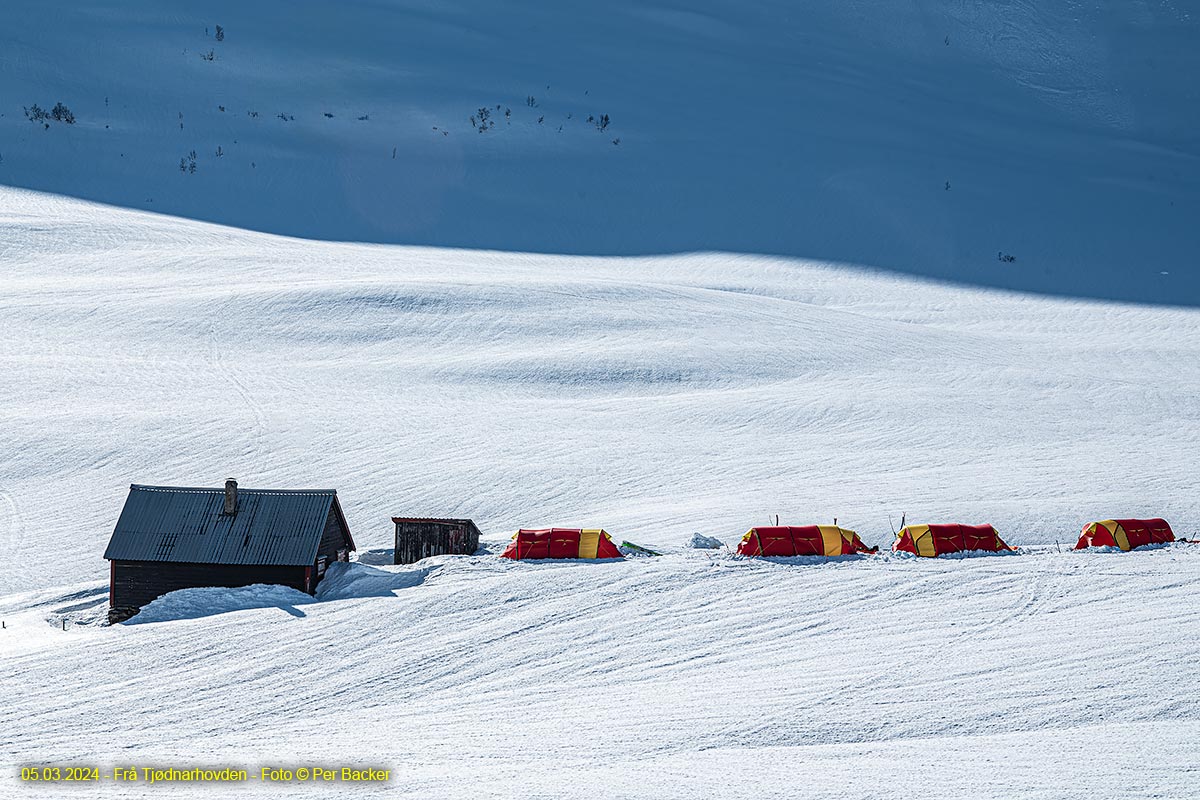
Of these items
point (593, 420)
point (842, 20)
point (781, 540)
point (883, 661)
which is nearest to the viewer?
point (883, 661)

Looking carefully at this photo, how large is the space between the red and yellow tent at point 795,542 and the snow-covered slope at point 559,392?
1902 mm

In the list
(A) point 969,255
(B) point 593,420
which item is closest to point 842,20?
(A) point 969,255

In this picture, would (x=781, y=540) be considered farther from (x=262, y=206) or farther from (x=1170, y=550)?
(x=262, y=206)

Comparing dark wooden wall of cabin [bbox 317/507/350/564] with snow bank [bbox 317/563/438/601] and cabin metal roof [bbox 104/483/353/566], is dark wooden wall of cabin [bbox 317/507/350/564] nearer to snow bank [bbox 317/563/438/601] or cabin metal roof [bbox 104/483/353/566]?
cabin metal roof [bbox 104/483/353/566]

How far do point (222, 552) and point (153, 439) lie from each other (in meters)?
9.85

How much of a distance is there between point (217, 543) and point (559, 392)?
14717 mm

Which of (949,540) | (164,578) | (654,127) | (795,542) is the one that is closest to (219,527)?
(164,578)

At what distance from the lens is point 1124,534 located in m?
21.7

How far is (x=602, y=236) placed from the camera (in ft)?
190

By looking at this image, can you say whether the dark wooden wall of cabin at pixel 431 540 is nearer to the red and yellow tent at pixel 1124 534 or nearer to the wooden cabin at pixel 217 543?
the wooden cabin at pixel 217 543

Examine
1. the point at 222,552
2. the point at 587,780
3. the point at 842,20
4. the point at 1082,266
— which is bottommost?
the point at 587,780

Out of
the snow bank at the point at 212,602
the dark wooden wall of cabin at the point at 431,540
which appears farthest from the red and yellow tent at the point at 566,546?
the snow bank at the point at 212,602

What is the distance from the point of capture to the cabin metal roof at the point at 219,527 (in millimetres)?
21438

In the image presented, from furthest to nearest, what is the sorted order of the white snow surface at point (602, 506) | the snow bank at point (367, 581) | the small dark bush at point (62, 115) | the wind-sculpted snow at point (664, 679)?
the small dark bush at point (62, 115), the snow bank at point (367, 581), the white snow surface at point (602, 506), the wind-sculpted snow at point (664, 679)
